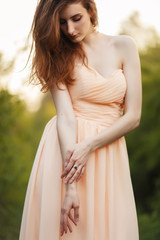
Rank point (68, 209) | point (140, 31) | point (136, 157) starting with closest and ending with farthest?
point (68, 209) → point (136, 157) → point (140, 31)

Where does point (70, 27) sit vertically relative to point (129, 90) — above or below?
above

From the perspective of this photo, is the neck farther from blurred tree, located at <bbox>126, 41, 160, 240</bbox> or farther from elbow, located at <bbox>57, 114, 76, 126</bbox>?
blurred tree, located at <bbox>126, 41, 160, 240</bbox>

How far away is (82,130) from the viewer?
83.9 inches

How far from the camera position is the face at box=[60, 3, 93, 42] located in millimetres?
2131

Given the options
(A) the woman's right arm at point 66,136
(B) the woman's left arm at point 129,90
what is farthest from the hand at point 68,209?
(B) the woman's left arm at point 129,90

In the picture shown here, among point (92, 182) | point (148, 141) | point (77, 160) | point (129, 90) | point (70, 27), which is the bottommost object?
point (92, 182)

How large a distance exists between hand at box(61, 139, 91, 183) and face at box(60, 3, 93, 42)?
2.49ft

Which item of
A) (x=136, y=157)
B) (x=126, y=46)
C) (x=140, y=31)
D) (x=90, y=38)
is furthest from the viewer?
(x=140, y=31)

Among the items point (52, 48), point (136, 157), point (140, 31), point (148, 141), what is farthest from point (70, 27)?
point (140, 31)

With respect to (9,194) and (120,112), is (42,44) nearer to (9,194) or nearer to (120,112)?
(120,112)

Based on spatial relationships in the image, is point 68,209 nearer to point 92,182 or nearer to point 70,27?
point 92,182

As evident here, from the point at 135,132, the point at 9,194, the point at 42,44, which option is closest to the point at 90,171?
the point at 42,44

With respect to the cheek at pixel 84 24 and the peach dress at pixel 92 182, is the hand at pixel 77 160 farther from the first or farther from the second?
the cheek at pixel 84 24

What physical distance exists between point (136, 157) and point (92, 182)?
6445 mm
